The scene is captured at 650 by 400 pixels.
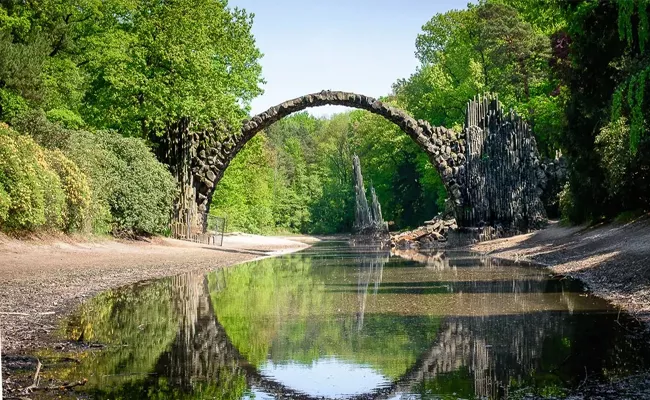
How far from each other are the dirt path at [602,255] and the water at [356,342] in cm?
53

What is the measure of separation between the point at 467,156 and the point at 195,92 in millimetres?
12417

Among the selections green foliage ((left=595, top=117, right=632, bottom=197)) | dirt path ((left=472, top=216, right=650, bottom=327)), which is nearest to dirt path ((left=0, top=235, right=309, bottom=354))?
dirt path ((left=472, top=216, right=650, bottom=327))

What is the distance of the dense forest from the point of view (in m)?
21.0

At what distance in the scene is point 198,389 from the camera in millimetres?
6609

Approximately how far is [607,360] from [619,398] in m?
1.62

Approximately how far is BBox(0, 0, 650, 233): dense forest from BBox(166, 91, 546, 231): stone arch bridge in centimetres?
120

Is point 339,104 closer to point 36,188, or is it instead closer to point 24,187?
point 36,188

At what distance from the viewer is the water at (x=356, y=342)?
265 inches

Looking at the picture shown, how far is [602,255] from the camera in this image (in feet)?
60.3

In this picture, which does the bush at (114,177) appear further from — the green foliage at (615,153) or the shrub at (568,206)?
the green foliage at (615,153)

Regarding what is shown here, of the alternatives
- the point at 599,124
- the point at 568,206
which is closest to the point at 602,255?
the point at 599,124

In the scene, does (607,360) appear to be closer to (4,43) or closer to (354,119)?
(4,43)

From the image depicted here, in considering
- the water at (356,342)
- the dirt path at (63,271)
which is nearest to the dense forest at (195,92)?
the dirt path at (63,271)

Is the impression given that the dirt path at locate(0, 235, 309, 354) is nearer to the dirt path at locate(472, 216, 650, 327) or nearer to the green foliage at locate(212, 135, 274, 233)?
the dirt path at locate(472, 216, 650, 327)
